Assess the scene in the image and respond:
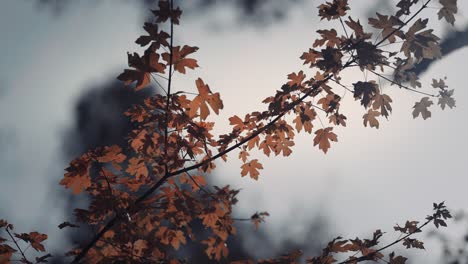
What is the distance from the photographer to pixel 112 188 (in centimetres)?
347

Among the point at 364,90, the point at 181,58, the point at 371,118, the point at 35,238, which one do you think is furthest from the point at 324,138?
the point at 35,238

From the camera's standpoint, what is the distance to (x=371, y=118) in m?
4.04

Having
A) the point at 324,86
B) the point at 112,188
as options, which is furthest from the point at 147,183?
the point at 324,86

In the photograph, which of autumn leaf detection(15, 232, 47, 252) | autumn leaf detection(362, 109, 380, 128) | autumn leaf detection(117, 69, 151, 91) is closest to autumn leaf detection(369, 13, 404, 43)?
autumn leaf detection(362, 109, 380, 128)

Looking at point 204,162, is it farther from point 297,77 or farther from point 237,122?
point 297,77

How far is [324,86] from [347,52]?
0.50 m

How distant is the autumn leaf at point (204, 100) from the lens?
302cm

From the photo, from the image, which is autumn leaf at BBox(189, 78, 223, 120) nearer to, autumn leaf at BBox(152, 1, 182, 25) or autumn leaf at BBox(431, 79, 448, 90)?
autumn leaf at BBox(152, 1, 182, 25)

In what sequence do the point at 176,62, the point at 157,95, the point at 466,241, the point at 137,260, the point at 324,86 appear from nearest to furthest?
the point at 176,62 → the point at 137,260 → the point at 157,95 → the point at 324,86 → the point at 466,241

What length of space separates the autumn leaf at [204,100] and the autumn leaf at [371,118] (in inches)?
78.5

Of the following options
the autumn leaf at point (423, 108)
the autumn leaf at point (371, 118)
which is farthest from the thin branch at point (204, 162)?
the autumn leaf at point (423, 108)

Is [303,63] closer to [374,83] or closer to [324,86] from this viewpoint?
[324,86]

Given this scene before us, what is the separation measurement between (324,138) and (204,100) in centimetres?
179

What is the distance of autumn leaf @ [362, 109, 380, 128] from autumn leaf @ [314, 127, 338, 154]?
1.42 feet
